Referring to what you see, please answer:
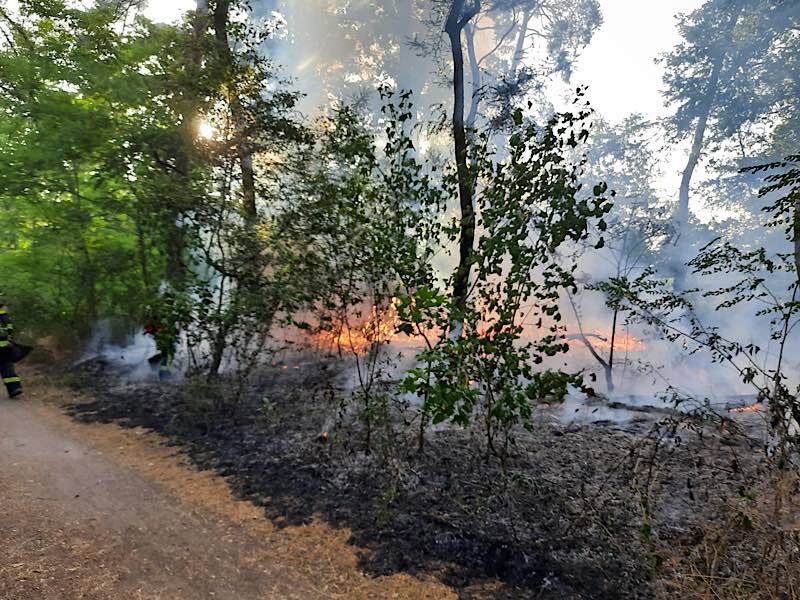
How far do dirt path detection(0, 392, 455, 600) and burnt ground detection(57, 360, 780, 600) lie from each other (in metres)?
0.28

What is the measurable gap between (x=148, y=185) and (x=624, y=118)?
38273mm

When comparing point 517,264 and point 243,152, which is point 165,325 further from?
point 517,264

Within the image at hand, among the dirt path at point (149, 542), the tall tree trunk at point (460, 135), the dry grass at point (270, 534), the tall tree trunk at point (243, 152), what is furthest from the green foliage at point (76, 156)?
the tall tree trunk at point (460, 135)

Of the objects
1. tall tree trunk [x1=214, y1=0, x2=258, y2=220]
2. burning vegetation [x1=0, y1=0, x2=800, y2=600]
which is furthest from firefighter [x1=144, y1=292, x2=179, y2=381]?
tall tree trunk [x1=214, y1=0, x2=258, y2=220]

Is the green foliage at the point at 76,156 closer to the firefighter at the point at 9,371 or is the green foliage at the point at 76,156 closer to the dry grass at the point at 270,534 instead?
the firefighter at the point at 9,371

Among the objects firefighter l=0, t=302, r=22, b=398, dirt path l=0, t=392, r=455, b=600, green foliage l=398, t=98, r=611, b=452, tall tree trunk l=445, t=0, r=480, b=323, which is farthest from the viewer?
firefighter l=0, t=302, r=22, b=398

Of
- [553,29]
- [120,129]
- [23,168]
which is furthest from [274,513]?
[553,29]

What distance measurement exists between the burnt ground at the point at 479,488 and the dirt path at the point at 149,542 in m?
0.28

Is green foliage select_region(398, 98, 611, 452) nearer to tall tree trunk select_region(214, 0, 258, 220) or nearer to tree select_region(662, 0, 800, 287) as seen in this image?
tall tree trunk select_region(214, 0, 258, 220)

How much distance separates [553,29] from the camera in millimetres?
27594

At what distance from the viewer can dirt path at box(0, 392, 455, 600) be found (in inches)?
148

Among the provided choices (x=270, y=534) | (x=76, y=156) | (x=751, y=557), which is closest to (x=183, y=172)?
(x=76, y=156)

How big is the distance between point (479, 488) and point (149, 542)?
11.6ft

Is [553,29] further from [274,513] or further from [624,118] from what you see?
[274,513]
